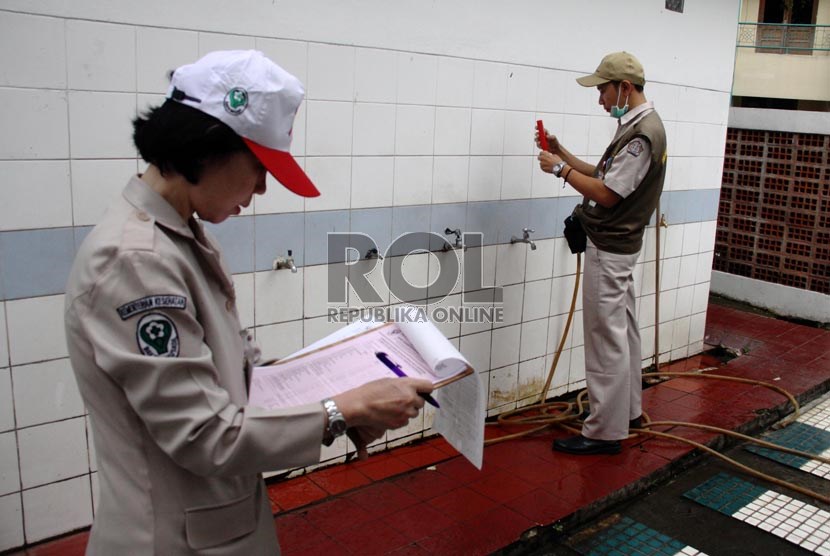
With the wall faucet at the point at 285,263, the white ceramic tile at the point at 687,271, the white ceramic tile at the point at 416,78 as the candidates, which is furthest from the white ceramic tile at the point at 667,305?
the wall faucet at the point at 285,263

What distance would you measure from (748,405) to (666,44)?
101 inches

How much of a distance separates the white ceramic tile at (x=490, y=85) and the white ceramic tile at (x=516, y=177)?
34 centimetres

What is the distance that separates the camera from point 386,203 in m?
3.72

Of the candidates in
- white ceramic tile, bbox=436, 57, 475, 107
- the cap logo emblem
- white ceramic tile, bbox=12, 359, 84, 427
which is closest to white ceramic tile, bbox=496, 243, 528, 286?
white ceramic tile, bbox=436, 57, 475, 107

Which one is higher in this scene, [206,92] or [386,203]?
[206,92]

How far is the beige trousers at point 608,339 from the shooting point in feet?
13.3

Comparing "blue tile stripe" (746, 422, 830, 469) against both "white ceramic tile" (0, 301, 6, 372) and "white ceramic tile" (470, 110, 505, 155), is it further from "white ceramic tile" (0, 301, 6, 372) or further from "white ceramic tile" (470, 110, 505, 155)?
"white ceramic tile" (0, 301, 6, 372)

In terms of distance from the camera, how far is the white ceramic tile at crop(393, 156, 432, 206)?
3.74m

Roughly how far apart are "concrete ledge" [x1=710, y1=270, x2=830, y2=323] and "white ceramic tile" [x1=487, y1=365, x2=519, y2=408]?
413 cm

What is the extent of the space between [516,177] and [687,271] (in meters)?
2.21

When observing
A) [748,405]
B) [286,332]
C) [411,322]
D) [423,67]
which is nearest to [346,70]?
[423,67]

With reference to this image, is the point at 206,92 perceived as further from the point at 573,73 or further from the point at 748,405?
the point at 748,405


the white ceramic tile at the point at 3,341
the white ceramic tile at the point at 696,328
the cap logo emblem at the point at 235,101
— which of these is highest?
the cap logo emblem at the point at 235,101

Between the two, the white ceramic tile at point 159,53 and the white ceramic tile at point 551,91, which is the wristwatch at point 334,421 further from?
the white ceramic tile at point 551,91
